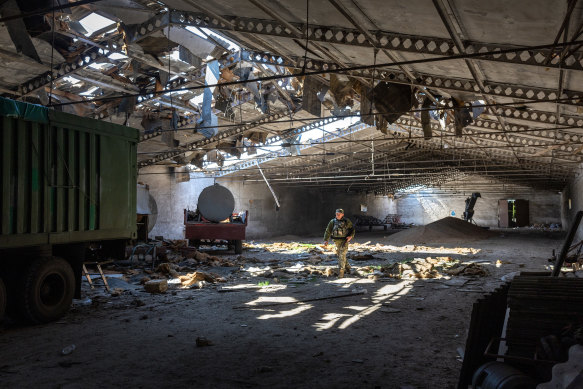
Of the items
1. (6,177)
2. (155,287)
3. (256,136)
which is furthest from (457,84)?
(256,136)

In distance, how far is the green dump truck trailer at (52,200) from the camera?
20.0ft

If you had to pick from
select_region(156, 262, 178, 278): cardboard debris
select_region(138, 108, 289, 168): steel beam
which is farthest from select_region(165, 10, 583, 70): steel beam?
select_region(138, 108, 289, 168): steel beam

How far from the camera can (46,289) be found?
6.80 metres

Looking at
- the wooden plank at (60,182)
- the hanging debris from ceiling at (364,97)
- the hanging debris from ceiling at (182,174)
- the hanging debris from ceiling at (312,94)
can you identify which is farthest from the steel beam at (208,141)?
the wooden plank at (60,182)

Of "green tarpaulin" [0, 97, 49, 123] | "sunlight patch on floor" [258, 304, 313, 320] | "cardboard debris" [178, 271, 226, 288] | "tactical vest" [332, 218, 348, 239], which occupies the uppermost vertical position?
"green tarpaulin" [0, 97, 49, 123]

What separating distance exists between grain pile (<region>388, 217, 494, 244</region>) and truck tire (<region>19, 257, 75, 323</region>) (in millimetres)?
19853

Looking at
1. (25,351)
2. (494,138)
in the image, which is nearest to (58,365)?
(25,351)

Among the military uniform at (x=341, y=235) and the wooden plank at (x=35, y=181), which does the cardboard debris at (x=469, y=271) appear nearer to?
the military uniform at (x=341, y=235)

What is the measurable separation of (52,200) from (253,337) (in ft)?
12.0

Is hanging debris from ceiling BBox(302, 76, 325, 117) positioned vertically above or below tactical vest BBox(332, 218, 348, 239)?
above

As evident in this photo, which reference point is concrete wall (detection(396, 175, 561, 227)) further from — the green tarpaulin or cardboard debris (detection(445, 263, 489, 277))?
the green tarpaulin

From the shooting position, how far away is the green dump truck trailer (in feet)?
20.0

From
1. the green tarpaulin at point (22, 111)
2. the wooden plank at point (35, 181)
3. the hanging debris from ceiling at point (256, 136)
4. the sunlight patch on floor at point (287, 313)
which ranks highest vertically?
the hanging debris from ceiling at point (256, 136)

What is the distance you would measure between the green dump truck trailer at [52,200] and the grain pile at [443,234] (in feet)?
63.5
